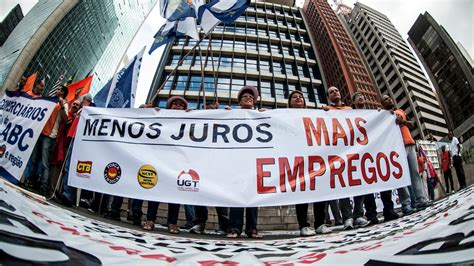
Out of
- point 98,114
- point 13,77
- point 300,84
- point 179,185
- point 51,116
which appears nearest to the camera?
point 179,185

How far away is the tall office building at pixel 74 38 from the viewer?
1087 inches

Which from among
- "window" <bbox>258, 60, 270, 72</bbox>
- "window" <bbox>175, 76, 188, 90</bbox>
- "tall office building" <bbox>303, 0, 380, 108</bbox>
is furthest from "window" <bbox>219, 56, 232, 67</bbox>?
"tall office building" <bbox>303, 0, 380, 108</bbox>

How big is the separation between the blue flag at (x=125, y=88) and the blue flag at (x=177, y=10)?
1.62 metres

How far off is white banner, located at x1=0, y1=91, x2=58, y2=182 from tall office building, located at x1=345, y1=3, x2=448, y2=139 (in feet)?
200

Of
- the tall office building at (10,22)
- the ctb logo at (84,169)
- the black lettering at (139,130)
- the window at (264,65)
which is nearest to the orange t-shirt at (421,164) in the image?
the black lettering at (139,130)

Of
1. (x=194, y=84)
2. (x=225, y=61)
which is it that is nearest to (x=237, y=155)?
(x=194, y=84)

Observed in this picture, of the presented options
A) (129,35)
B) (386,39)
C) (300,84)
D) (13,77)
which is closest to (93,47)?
(129,35)

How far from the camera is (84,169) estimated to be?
2967 mm

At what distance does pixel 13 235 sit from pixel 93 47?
51.6m

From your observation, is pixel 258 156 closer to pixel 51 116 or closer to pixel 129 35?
pixel 51 116

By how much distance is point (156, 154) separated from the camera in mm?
2955

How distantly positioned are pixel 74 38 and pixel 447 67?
65823mm

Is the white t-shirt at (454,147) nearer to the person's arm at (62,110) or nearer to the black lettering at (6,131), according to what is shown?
the person's arm at (62,110)

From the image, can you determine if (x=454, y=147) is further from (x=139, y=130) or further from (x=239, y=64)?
(x=239, y=64)
